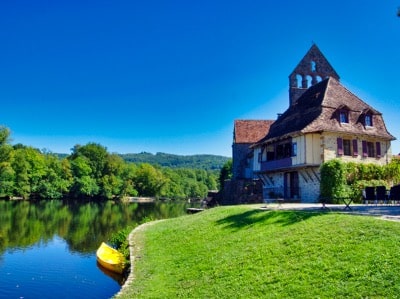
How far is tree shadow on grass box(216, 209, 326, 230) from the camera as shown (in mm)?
14602

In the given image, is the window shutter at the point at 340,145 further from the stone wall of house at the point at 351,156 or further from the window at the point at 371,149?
the window at the point at 371,149

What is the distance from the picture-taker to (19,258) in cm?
2014

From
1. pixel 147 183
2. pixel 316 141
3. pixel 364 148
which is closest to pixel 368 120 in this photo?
pixel 364 148

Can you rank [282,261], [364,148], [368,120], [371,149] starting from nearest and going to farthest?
[282,261] < [364,148] < [371,149] < [368,120]

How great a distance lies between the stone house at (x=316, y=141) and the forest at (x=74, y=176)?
204ft

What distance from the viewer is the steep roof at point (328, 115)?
99.3 feet

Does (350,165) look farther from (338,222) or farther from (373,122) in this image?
(338,222)

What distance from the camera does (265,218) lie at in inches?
627

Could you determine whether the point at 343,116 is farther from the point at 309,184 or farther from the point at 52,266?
the point at 52,266

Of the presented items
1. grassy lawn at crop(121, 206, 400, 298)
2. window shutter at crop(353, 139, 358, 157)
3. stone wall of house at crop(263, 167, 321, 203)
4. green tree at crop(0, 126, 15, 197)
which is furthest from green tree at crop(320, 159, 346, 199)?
green tree at crop(0, 126, 15, 197)

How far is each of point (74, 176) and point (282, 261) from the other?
102486mm

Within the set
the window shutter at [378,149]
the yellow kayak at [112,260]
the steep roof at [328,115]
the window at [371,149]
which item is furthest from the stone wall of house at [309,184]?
the yellow kayak at [112,260]

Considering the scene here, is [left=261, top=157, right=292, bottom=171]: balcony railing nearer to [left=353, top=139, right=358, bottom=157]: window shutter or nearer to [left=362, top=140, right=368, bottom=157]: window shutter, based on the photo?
[left=353, top=139, right=358, bottom=157]: window shutter

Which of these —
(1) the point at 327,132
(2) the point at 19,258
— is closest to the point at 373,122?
(1) the point at 327,132
